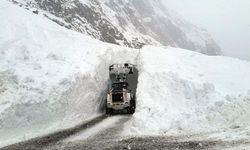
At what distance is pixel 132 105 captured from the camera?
30.6 metres

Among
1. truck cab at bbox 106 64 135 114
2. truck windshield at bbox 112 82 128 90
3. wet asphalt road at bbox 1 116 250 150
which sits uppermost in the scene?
truck windshield at bbox 112 82 128 90

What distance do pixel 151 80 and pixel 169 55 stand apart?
8.85 metres

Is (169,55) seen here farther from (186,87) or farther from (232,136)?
(232,136)

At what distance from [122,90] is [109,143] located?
12.8 m

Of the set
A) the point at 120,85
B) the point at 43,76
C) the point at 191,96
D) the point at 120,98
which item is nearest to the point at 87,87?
the point at 120,98

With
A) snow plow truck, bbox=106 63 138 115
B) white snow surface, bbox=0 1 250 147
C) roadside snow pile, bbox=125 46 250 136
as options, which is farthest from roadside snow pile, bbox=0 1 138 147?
roadside snow pile, bbox=125 46 250 136

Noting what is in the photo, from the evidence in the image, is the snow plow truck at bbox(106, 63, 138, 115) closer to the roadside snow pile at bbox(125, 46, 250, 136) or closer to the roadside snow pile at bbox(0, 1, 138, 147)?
the roadside snow pile at bbox(0, 1, 138, 147)

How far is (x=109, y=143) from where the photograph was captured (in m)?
18.3

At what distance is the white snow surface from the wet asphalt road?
1.26 m

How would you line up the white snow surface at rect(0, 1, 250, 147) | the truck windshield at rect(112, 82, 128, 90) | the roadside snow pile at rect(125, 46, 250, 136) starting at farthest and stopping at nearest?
the truck windshield at rect(112, 82, 128, 90)
the white snow surface at rect(0, 1, 250, 147)
the roadside snow pile at rect(125, 46, 250, 136)

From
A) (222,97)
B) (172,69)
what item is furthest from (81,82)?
(222,97)

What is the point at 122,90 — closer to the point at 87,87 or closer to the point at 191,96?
the point at 87,87

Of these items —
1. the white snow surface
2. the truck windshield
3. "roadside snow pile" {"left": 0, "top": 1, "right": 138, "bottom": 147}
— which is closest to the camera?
the white snow surface

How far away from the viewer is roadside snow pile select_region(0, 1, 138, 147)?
75.7ft
